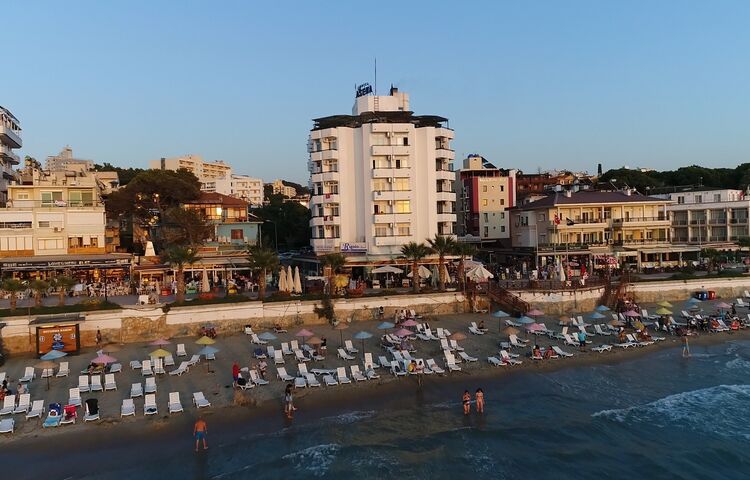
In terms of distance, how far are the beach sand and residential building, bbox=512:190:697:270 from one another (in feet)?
81.3

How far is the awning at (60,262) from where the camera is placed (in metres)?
43.7

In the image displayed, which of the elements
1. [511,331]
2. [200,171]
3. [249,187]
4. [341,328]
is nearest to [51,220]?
[341,328]

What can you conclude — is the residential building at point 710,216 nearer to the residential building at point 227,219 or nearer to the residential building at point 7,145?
the residential building at point 227,219

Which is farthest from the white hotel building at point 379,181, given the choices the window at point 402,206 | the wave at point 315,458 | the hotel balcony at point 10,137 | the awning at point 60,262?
the hotel balcony at point 10,137

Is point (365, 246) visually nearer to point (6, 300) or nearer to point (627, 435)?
point (6, 300)

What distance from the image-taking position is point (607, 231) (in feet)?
211

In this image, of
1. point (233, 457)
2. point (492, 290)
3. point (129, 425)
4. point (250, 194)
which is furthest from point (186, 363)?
point (250, 194)

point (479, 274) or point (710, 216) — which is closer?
point (479, 274)

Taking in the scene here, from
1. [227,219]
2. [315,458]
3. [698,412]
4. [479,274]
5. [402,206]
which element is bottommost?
[698,412]

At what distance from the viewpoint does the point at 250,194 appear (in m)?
170

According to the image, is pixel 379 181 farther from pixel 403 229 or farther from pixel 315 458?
pixel 315 458

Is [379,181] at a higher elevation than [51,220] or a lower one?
higher

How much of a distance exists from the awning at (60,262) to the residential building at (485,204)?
145 ft

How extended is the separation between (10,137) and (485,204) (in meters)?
58.9
